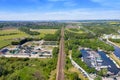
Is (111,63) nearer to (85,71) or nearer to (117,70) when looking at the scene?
(117,70)

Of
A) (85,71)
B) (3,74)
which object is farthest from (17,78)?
(85,71)

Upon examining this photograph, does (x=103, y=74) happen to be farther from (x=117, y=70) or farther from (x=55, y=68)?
(x=55, y=68)

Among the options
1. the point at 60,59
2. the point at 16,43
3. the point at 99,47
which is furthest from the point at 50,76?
the point at 16,43

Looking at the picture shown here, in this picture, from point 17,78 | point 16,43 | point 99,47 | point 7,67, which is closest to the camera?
point 17,78

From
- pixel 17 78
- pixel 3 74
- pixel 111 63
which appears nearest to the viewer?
pixel 17 78

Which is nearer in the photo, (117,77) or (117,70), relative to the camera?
(117,77)

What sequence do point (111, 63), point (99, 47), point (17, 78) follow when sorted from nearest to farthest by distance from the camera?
point (17, 78), point (111, 63), point (99, 47)

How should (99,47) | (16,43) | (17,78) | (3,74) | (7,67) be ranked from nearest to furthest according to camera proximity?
(17,78) → (3,74) → (7,67) → (99,47) → (16,43)

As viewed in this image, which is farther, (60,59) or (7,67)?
(60,59)

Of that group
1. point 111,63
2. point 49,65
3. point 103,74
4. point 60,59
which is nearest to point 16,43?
point 60,59
